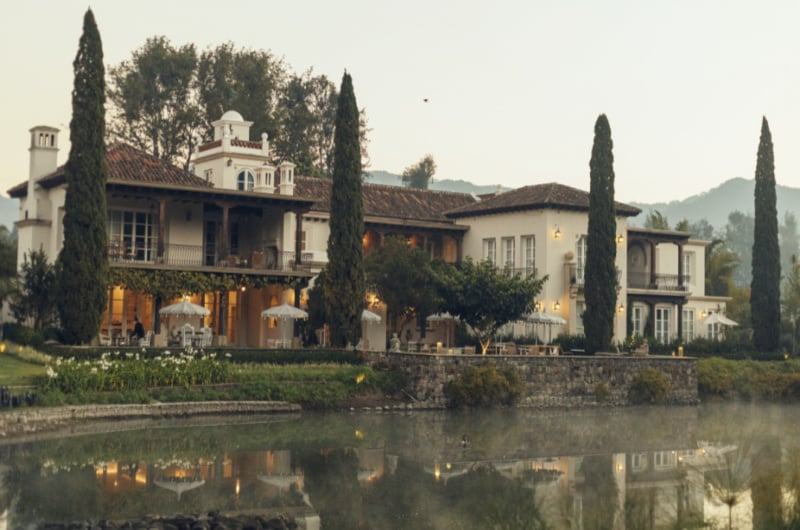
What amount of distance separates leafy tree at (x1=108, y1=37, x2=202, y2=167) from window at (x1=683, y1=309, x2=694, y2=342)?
2695 cm

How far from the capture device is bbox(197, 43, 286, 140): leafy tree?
2389 inches

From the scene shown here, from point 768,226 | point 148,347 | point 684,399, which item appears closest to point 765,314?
point 768,226

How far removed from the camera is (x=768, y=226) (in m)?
50.9

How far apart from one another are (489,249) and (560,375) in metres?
11.4

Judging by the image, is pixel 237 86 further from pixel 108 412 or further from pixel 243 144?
pixel 108 412

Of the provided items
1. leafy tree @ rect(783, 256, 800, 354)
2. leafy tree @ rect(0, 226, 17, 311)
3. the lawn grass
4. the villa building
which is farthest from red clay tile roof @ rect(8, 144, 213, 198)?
leafy tree @ rect(783, 256, 800, 354)

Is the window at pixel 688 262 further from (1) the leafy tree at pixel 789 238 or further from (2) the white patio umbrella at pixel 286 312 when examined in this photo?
(1) the leafy tree at pixel 789 238

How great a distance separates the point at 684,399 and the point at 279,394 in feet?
54.1

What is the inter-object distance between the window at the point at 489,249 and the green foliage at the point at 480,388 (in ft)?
40.4

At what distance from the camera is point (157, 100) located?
198ft

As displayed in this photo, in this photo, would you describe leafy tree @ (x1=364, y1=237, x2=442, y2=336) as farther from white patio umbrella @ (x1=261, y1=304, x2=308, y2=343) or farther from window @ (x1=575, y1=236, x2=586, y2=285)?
window @ (x1=575, y1=236, x2=586, y2=285)

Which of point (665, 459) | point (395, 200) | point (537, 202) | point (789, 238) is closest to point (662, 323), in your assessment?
point (537, 202)

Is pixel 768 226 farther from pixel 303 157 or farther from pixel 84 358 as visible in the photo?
pixel 84 358

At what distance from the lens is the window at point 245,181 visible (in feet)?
154
